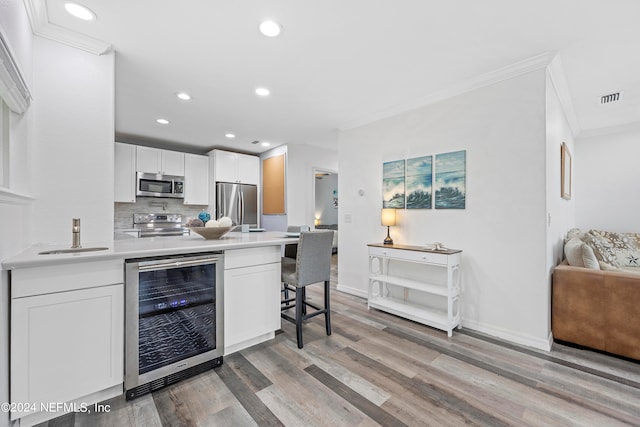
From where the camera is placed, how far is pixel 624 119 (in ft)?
12.7

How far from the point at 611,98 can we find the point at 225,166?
19.0ft

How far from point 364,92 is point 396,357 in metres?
2.69

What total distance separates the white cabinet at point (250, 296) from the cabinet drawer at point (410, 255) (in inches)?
52.9

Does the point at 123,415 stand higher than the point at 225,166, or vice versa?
the point at 225,166

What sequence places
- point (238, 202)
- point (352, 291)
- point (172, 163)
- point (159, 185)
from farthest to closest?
1. point (238, 202)
2. point (172, 163)
3. point (159, 185)
4. point (352, 291)

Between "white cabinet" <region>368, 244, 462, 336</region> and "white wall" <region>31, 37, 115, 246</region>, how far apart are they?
2.78m

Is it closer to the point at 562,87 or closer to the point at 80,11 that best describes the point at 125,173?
the point at 80,11

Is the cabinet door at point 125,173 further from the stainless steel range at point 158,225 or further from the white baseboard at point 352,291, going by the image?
the white baseboard at point 352,291

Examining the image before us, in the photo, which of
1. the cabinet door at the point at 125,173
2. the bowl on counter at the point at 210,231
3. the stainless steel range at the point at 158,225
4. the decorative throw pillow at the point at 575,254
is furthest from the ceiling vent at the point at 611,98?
the cabinet door at the point at 125,173

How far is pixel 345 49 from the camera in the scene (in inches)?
A: 88.9

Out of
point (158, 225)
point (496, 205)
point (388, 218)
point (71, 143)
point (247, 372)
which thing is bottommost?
point (247, 372)

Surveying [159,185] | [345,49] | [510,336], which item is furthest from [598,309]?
[159,185]

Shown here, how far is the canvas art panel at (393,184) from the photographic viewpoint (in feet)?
11.1

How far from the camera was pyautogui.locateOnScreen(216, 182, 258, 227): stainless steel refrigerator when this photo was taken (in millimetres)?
5336
